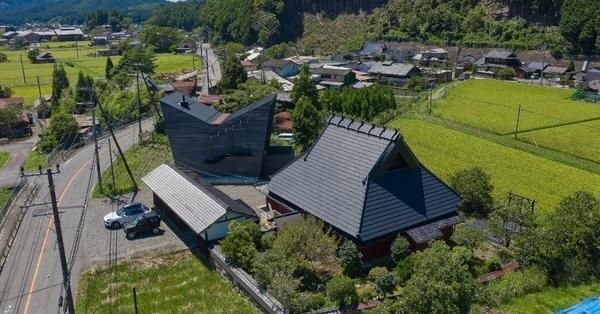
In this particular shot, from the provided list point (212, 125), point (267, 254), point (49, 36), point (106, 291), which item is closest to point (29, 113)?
point (212, 125)

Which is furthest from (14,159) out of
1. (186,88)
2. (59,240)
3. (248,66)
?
(248,66)

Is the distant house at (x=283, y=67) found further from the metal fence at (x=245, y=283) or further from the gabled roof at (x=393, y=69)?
the metal fence at (x=245, y=283)

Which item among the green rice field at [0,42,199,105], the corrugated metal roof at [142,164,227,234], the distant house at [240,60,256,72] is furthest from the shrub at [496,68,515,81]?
the corrugated metal roof at [142,164,227,234]

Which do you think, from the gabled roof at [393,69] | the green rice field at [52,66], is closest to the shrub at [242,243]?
the green rice field at [52,66]

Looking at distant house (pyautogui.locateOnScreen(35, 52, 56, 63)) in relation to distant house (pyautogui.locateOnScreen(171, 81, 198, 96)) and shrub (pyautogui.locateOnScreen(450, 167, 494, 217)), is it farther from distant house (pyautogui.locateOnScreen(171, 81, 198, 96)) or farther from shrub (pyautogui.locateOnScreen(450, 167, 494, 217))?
shrub (pyautogui.locateOnScreen(450, 167, 494, 217))

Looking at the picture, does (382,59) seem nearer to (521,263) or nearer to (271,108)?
(271,108)
